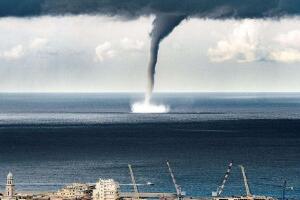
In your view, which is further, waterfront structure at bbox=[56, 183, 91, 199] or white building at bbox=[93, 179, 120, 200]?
waterfront structure at bbox=[56, 183, 91, 199]

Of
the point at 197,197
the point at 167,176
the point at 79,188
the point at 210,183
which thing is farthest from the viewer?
the point at 167,176

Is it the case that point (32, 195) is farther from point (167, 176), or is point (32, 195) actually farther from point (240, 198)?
point (167, 176)

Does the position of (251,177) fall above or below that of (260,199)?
above

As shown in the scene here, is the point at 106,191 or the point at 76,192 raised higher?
the point at 76,192

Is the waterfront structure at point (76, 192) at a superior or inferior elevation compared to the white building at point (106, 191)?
superior

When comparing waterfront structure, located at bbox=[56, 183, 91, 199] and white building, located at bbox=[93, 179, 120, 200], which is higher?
waterfront structure, located at bbox=[56, 183, 91, 199]

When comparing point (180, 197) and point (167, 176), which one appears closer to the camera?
point (180, 197)

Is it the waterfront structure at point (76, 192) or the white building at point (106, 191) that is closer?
the white building at point (106, 191)

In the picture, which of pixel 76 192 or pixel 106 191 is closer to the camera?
pixel 106 191

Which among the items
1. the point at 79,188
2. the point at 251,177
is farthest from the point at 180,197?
the point at 251,177

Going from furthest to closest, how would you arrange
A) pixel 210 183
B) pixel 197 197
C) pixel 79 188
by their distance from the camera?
pixel 210 183, pixel 197 197, pixel 79 188
